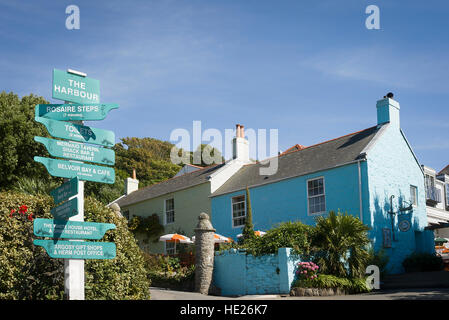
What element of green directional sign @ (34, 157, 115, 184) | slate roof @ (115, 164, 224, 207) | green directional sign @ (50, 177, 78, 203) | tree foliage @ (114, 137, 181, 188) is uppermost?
tree foliage @ (114, 137, 181, 188)

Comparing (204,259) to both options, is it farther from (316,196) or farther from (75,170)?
(75,170)

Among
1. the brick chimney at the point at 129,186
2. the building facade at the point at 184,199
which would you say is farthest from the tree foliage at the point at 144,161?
the building facade at the point at 184,199

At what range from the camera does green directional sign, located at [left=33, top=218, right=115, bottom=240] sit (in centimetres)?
745

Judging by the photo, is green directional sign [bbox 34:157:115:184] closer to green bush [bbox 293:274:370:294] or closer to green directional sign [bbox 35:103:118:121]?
green directional sign [bbox 35:103:118:121]

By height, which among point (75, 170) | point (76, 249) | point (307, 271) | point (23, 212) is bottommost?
point (307, 271)

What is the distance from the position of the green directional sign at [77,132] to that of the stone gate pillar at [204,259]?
10.5 metres

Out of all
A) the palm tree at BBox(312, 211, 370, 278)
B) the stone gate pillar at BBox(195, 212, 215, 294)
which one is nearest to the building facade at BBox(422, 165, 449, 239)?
the palm tree at BBox(312, 211, 370, 278)

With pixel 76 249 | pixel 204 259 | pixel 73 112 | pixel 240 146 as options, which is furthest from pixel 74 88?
pixel 240 146

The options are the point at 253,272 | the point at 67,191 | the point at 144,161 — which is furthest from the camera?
the point at 144,161

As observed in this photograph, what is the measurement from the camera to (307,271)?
16.6 meters

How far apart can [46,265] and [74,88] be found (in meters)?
4.05

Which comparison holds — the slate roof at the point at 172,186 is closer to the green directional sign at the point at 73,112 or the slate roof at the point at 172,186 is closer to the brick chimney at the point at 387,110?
the brick chimney at the point at 387,110

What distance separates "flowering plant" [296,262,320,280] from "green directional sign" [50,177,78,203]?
1046 cm
